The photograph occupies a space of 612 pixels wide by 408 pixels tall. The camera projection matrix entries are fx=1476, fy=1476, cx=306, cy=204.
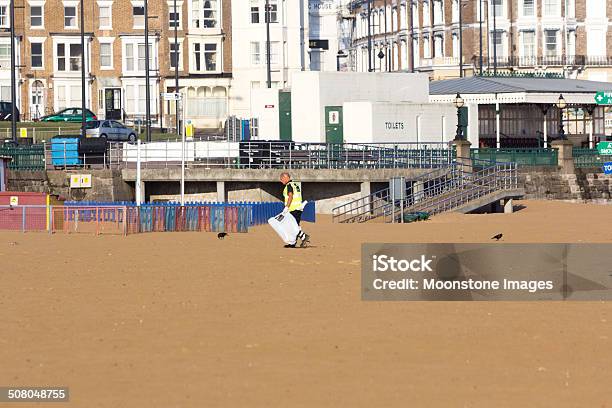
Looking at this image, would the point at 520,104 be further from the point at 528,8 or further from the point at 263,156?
the point at 528,8

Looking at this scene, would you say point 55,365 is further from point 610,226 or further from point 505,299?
point 610,226

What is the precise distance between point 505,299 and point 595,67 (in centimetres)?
8907

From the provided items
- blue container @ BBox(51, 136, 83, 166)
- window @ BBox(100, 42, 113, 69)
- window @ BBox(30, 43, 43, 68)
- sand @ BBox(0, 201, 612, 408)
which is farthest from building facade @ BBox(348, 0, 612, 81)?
sand @ BBox(0, 201, 612, 408)

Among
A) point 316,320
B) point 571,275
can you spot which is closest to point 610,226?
point 571,275

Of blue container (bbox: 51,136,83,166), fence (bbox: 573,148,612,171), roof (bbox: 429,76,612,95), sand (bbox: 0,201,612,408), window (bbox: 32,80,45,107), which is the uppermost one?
window (bbox: 32,80,45,107)

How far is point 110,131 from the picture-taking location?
2840 inches

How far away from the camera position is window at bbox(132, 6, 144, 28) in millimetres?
90562

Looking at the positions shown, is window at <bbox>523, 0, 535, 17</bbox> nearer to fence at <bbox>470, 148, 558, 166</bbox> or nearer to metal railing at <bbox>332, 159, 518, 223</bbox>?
fence at <bbox>470, 148, 558, 166</bbox>

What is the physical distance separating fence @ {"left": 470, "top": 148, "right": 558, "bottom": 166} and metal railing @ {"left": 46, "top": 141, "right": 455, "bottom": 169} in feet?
6.40

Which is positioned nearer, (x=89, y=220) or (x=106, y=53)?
(x=89, y=220)

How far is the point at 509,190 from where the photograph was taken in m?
48.8

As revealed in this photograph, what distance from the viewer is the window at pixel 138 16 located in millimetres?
90562

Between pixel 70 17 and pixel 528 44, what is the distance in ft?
114

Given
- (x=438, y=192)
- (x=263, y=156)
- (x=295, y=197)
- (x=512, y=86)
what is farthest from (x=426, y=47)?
(x=295, y=197)
